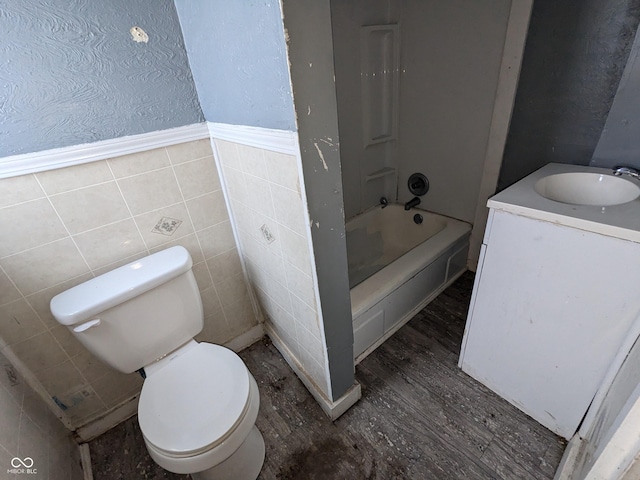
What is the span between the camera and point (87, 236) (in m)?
1.04

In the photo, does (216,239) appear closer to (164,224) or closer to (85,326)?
(164,224)

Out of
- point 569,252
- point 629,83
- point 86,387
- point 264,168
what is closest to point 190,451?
point 86,387

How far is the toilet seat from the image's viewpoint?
2.82 ft

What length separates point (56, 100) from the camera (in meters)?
0.88

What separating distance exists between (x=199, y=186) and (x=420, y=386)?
53.2 inches

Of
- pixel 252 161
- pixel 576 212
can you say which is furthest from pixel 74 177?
pixel 576 212

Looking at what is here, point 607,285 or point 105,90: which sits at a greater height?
point 105,90

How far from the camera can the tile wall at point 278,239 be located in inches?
33.9

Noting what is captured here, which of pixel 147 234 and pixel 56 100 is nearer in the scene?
pixel 56 100

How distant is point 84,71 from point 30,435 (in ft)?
3.74

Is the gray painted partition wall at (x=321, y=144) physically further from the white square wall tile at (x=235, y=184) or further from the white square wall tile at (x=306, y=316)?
the white square wall tile at (x=235, y=184)

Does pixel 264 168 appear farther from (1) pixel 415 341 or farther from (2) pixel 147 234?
(1) pixel 415 341

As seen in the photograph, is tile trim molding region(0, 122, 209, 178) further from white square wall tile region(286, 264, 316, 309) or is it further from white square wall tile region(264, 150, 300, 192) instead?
white square wall tile region(286, 264, 316, 309)

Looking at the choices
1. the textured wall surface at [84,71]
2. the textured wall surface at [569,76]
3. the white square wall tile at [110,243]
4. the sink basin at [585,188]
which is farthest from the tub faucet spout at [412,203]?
the white square wall tile at [110,243]
